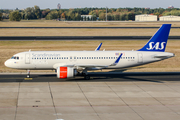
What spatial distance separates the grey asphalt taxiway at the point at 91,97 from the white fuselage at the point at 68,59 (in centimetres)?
206

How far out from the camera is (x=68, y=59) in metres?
37.5

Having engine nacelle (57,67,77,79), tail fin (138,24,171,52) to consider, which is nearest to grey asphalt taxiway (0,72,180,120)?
engine nacelle (57,67,77,79)

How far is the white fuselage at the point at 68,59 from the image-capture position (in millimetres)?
37156

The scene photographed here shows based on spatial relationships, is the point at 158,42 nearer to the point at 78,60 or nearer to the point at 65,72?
the point at 78,60

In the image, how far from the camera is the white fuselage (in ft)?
122

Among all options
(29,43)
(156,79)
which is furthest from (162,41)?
(29,43)

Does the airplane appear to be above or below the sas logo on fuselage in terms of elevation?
below

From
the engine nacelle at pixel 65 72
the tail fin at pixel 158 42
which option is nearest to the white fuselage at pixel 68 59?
the tail fin at pixel 158 42

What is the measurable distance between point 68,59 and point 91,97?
10.5 meters

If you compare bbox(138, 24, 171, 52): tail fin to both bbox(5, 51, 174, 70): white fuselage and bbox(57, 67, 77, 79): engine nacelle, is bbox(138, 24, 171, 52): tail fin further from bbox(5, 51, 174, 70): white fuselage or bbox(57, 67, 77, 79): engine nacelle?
bbox(57, 67, 77, 79): engine nacelle

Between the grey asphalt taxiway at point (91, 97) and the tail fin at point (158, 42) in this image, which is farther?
the tail fin at point (158, 42)

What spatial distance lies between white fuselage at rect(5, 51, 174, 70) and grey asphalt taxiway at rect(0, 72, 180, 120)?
6.76ft

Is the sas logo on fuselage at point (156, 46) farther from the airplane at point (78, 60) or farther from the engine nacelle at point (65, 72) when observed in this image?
the engine nacelle at point (65, 72)

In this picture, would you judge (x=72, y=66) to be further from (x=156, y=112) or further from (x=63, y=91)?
(x=156, y=112)
